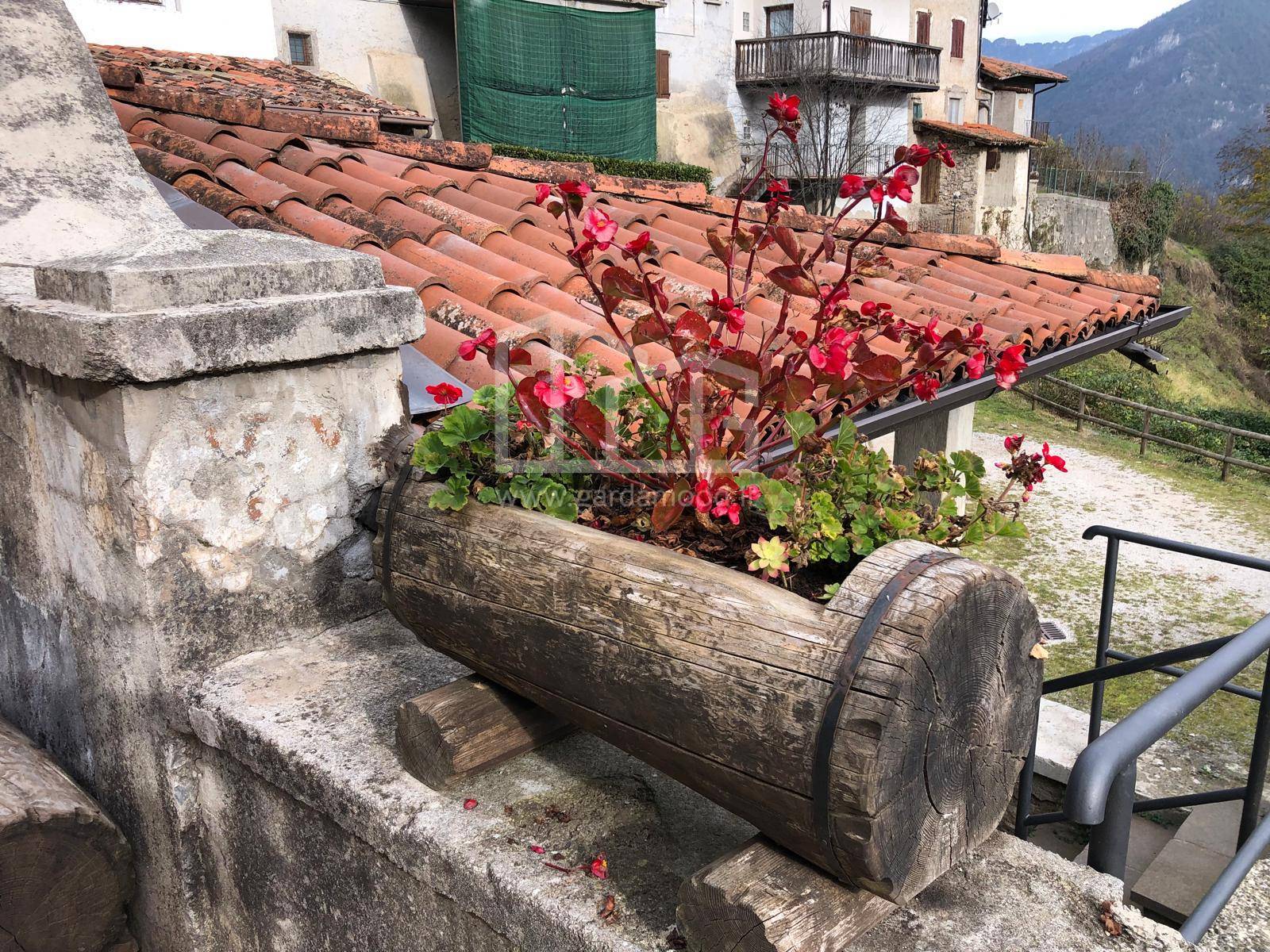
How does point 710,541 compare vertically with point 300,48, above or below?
below

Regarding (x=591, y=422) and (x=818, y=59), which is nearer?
Result: (x=591, y=422)

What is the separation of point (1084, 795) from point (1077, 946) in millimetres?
191

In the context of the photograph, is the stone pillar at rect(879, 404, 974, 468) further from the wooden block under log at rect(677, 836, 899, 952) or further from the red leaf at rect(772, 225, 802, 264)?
the wooden block under log at rect(677, 836, 899, 952)

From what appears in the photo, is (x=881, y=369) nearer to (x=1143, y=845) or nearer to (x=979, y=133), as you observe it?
(x=1143, y=845)

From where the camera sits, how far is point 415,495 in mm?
1589

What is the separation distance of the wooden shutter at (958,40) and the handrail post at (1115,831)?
107ft

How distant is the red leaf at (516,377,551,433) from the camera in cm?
144

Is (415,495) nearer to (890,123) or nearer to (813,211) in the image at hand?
(813,211)

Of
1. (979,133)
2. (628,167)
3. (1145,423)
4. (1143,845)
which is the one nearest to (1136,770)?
(1143,845)

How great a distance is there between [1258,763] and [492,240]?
292 centimetres

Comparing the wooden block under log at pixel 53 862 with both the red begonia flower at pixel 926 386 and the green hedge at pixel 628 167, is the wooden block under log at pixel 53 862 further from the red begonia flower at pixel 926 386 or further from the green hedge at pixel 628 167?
the green hedge at pixel 628 167

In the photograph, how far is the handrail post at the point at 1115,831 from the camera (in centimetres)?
130

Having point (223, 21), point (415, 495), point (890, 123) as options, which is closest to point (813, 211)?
point (890, 123)

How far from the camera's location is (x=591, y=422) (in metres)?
1.47
